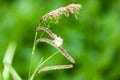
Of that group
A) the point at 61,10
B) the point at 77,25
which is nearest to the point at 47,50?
the point at 77,25

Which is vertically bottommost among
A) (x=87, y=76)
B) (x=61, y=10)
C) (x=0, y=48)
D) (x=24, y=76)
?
(x=87, y=76)

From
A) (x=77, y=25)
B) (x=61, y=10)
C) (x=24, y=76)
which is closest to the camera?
(x=61, y=10)

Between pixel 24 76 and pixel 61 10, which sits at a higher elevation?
pixel 61 10

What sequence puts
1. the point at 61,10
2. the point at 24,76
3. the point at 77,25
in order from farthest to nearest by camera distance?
the point at 77,25 < the point at 24,76 < the point at 61,10

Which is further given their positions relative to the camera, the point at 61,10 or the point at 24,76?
the point at 24,76

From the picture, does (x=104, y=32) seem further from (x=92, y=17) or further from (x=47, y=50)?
(x=47, y=50)

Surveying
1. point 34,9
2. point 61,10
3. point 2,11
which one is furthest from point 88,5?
point 61,10
